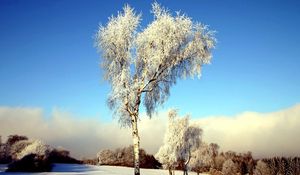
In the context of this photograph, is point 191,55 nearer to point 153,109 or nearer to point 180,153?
point 153,109

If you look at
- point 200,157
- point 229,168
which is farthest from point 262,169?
point 200,157

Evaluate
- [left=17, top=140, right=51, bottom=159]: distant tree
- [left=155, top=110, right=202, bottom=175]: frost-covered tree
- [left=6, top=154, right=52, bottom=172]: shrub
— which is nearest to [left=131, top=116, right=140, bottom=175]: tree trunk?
[left=6, top=154, right=52, bottom=172]: shrub

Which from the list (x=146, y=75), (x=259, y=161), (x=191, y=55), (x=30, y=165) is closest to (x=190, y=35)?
(x=191, y=55)

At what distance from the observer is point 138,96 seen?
28.6 m

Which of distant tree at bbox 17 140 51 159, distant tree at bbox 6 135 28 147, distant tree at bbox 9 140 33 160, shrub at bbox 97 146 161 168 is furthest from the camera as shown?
shrub at bbox 97 146 161 168

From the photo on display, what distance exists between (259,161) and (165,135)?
9979 centimetres

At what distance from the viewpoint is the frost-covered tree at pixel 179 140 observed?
72625 millimetres

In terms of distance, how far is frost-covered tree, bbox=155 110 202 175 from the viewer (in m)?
72.6

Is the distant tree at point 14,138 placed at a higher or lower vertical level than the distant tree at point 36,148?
higher

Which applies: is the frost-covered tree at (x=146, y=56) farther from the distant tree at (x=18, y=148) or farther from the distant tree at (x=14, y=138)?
the distant tree at (x=14, y=138)

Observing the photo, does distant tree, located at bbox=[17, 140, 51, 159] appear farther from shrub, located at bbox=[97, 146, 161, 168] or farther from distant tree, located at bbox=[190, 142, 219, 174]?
distant tree, located at bbox=[190, 142, 219, 174]

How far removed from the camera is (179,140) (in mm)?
72938

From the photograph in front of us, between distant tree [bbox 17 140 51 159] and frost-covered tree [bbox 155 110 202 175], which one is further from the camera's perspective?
frost-covered tree [bbox 155 110 202 175]

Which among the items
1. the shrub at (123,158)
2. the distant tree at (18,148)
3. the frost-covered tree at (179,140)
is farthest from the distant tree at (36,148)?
the shrub at (123,158)
